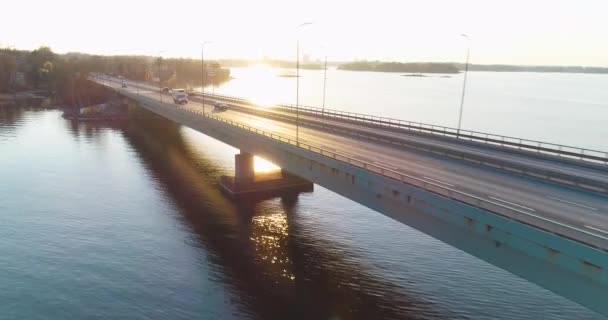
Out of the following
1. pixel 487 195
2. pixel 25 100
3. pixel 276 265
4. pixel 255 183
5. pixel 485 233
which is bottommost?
pixel 276 265

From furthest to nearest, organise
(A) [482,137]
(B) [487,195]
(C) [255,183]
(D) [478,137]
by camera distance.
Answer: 1. (C) [255,183]
2. (A) [482,137]
3. (D) [478,137]
4. (B) [487,195]

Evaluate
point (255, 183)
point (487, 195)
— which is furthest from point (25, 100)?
point (487, 195)

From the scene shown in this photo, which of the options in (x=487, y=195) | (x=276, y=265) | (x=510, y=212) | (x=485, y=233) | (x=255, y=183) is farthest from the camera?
(x=255, y=183)

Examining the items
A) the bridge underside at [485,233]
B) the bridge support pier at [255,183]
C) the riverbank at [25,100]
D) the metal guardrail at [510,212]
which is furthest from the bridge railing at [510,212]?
the riverbank at [25,100]

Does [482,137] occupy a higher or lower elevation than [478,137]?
lower

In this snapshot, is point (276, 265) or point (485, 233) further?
point (276, 265)

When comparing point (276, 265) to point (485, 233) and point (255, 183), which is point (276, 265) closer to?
point (485, 233)

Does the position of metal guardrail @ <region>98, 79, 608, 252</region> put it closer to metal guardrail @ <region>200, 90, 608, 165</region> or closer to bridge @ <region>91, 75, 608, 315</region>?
bridge @ <region>91, 75, 608, 315</region>

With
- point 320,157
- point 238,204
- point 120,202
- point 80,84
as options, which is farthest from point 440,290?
point 80,84

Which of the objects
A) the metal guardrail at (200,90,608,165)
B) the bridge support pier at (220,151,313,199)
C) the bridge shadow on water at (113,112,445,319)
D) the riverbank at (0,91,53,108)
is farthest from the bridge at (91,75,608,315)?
the riverbank at (0,91,53,108)
